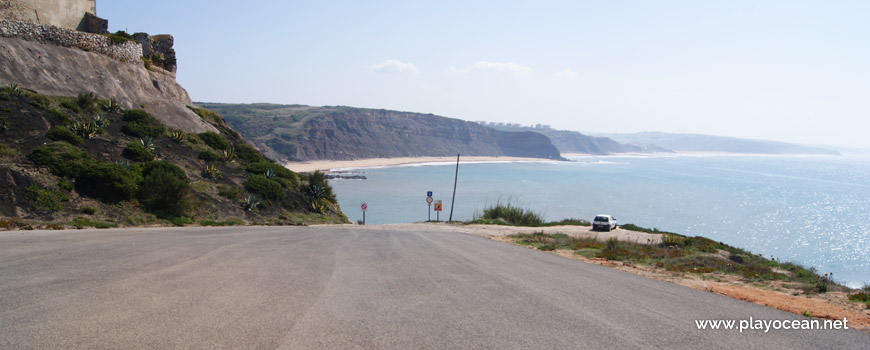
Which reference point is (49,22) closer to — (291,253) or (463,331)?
(291,253)

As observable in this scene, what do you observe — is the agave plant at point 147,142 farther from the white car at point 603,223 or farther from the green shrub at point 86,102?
the white car at point 603,223

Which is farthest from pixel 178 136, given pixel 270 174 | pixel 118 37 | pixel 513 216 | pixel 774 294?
pixel 774 294

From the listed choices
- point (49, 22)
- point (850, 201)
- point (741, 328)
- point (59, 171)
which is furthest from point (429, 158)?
point (741, 328)

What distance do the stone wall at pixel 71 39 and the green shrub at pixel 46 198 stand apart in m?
17.4

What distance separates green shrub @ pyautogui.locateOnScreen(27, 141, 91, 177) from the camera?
65.3 feet

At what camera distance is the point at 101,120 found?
27.1 m

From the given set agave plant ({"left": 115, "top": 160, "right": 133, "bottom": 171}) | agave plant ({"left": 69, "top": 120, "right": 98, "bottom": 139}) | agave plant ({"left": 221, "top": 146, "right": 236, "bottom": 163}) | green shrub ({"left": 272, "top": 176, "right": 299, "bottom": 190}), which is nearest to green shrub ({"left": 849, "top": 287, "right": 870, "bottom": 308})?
agave plant ({"left": 115, "top": 160, "right": 133, "bottom": 171})

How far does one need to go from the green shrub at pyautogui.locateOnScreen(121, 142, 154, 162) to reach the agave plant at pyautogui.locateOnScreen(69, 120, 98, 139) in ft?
5.57

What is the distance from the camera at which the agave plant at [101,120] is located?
26.9 meters

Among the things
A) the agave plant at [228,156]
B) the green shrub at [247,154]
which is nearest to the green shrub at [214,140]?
the agave plant at [228,156]

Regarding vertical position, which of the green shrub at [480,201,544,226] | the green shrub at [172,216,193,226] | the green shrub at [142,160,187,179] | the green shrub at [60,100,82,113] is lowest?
the green shrub at [480,201,544,226]

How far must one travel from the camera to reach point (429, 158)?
614 feet

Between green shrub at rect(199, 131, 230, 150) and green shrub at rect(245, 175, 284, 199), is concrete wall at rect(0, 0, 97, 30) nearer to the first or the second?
green shrub at rect(199, 131, 230, 150)

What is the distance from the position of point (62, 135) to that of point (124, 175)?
4910 millimetres
